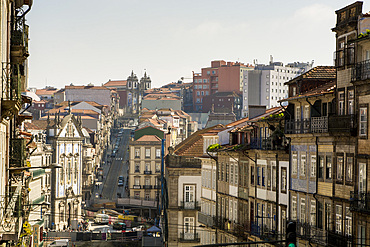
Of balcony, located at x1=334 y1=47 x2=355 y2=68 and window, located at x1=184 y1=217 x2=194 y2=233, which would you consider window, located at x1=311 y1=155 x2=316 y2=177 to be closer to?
balcony, located at x1=334 y1=47 x2=355 y2=68

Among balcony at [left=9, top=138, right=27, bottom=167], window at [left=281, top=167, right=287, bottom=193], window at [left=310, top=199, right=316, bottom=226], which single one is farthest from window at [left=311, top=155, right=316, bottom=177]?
balcony at [left=9, top=138, right=27, bottom=167]

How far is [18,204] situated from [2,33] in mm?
4833

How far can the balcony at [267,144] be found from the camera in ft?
148

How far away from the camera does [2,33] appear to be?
21.8m

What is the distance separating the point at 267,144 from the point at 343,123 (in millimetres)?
12015

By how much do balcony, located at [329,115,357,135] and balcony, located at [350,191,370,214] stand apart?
9.90 ft

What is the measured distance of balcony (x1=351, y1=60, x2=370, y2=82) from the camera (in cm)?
3291

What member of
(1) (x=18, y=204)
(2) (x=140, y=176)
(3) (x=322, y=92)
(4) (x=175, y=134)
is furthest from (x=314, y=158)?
(4) (x=175, y=134)

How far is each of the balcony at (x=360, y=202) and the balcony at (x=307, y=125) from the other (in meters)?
5.31

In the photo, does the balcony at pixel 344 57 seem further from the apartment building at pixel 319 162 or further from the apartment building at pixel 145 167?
the apartment building at pixel 145 167

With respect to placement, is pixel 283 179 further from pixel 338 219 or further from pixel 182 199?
pixel 182 199

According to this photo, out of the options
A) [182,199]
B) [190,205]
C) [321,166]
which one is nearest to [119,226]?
[182,199]

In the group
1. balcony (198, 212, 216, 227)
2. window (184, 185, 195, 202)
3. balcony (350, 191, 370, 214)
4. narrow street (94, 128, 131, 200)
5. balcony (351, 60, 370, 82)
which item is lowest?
narrow street (94, 128, 131, 200)

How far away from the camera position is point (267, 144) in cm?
4672
